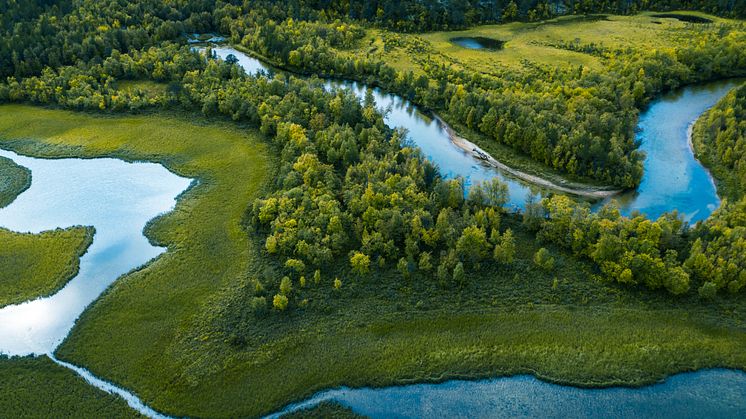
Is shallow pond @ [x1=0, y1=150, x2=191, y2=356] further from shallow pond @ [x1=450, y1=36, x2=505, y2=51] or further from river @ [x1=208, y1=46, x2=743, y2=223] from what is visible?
shallow pond @ [x1=450, y1=36, x2=505, y2=51]

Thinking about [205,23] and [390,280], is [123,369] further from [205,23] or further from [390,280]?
[205,23]

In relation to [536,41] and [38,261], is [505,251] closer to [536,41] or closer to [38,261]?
[38,261]

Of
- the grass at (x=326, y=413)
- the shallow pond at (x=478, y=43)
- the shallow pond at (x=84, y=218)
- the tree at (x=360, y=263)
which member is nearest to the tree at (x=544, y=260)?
the tree at (x=360, y=263)

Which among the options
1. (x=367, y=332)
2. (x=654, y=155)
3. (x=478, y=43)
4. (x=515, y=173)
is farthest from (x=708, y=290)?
(x=478, y=43)

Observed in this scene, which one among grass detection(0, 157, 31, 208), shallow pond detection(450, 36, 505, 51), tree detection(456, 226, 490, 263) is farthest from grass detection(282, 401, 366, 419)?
shallow pond detection(450, 36, 505, 51)

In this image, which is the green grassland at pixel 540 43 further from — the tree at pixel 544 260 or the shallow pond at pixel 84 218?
the shallow pond at pixel 84 218

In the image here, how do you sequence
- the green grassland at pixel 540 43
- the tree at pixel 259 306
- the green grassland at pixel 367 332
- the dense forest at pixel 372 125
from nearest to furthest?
the green grassland at pixel 367 332, the tree at pixel 259 306, the dense forest at pixel 372 125, the green grassland at pixel 540 43
